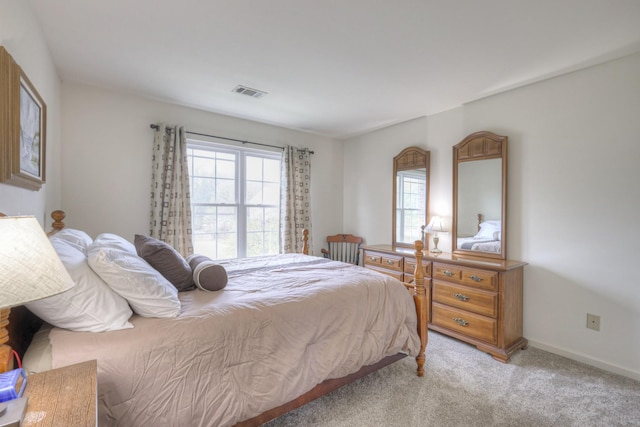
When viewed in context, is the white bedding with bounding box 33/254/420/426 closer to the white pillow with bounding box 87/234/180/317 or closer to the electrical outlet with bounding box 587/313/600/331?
the white pillow with bounding box 87/234/180/317

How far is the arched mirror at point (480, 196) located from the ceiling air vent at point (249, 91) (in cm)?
223

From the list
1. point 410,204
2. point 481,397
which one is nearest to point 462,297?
point 481,397

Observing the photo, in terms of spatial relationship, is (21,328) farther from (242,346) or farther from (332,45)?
(332,45)

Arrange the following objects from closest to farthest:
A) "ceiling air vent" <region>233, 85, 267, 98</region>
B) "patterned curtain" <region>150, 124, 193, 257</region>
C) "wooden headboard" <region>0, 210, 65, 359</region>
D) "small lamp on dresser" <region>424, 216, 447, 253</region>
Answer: "wooden headboard" <region>0, 210, 65, 359</region>, "ceiling air vent" <region>233, 85, 267, 98</region>, "patterned curtain" <region>150, 124, 193, 257</region>, "small lamp on dresser" <region>424, 216, 447, 253</region>

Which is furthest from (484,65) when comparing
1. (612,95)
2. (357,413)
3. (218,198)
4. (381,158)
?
(218,198)

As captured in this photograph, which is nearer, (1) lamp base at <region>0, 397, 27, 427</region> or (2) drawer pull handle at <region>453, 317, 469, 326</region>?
(1) lamp base at <region>0, 397, 27, 427</region>

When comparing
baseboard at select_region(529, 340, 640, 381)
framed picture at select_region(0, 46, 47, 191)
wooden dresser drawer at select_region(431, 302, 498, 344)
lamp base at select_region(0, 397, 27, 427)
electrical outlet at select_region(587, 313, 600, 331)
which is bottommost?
baseboard at select_region(529, 340, 640, 381)

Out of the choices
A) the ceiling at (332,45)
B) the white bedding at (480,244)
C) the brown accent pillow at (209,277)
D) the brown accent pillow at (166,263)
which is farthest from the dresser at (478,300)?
the brown accent pillow at (166,263)

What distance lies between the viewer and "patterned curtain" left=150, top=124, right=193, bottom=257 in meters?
3.21

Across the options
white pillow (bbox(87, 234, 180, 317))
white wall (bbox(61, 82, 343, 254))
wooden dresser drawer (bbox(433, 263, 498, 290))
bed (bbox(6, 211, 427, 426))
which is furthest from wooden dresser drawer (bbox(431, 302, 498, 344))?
white wall (bbox(61, 82, 343, 254))

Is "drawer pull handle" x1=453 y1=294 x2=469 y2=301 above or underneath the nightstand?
underneath

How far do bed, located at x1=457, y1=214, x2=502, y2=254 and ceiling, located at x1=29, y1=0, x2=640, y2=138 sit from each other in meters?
1.35

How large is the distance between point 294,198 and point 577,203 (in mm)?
3108

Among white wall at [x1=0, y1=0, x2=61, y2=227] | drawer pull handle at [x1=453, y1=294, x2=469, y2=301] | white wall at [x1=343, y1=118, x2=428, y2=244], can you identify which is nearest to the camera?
white wall at [x1=0, y1=0, x2=61, y2=227]
